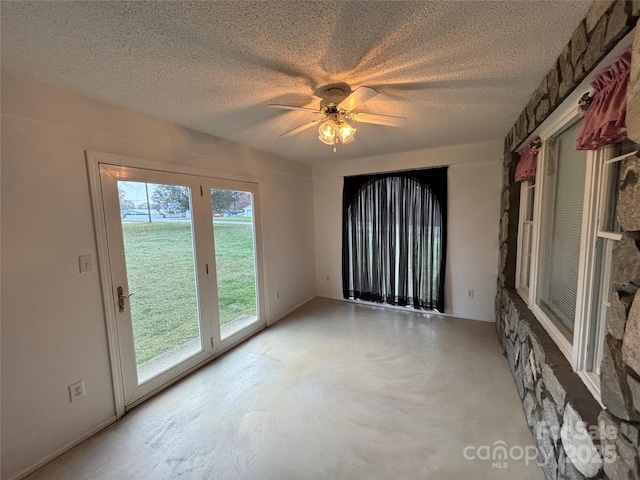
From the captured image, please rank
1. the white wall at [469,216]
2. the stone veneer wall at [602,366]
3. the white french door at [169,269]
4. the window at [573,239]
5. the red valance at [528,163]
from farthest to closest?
the white wall at [469,216] → the red valance at [528,163] → the white french door at [169,269] → the window at [573,239] → the stone veneer wall at [602,366]

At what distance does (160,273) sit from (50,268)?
76 centimetres

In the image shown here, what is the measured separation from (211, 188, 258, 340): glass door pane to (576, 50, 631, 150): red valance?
297 centimetres

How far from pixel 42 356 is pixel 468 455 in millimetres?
2820

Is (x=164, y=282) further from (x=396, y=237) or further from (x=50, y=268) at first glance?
(x=396, y=237)

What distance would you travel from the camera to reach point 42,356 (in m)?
1.71

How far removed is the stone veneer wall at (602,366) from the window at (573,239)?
0.44ft

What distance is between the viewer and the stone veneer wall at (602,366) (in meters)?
0.94

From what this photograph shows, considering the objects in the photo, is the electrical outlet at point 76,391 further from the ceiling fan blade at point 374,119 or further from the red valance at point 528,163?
the red valance at point 528,163

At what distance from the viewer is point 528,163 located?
7.99 feet

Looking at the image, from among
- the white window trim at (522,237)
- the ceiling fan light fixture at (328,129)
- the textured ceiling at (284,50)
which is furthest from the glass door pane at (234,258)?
the white window trim at (522,237)

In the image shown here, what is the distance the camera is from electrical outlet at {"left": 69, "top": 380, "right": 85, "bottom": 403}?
1846 mm

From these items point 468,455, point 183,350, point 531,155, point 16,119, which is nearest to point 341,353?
point 468,455

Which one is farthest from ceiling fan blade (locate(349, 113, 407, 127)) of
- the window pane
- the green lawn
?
the green lawn

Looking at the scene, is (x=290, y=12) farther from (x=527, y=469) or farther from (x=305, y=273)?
(x=305, y=273)
